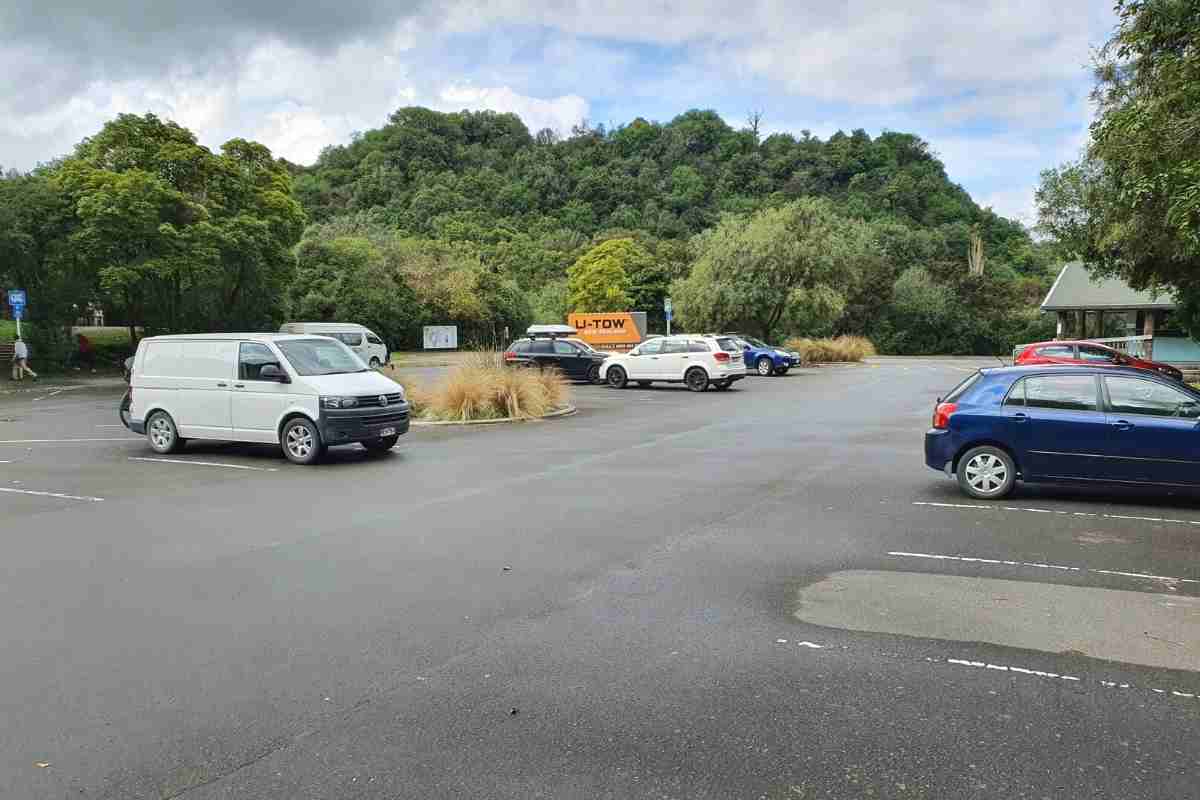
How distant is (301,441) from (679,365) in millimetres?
15326

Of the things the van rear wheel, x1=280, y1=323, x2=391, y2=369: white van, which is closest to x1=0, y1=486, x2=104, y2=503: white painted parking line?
the van rear wheel

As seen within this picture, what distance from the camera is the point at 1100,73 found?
775 inches

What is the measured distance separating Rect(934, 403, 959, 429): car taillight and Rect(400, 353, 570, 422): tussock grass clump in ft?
32.3

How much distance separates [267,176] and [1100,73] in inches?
1293

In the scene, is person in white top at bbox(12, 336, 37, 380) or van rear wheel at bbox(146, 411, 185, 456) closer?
van rear wheel at bbox(146, 411, 185, 456)

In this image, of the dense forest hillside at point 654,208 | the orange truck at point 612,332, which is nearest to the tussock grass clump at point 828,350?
the dense forest hillside at point 654,208

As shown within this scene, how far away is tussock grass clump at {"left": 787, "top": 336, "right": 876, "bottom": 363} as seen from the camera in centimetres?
4419

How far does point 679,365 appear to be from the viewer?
85.1 feet

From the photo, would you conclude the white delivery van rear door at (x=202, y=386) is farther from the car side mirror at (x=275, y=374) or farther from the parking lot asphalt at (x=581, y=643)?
the parking lot asphalt at (x=581, y=643)

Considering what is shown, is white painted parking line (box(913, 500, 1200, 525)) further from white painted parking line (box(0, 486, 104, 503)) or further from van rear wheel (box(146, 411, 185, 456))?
van rear wheel (box(146, 411, 185, 456))

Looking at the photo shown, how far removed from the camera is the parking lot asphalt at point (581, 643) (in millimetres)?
3533

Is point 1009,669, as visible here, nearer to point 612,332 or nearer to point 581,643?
point 581,643

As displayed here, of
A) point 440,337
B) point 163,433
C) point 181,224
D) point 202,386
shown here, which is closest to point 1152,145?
point 202,386

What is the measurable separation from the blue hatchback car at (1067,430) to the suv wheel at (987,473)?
11 mm
